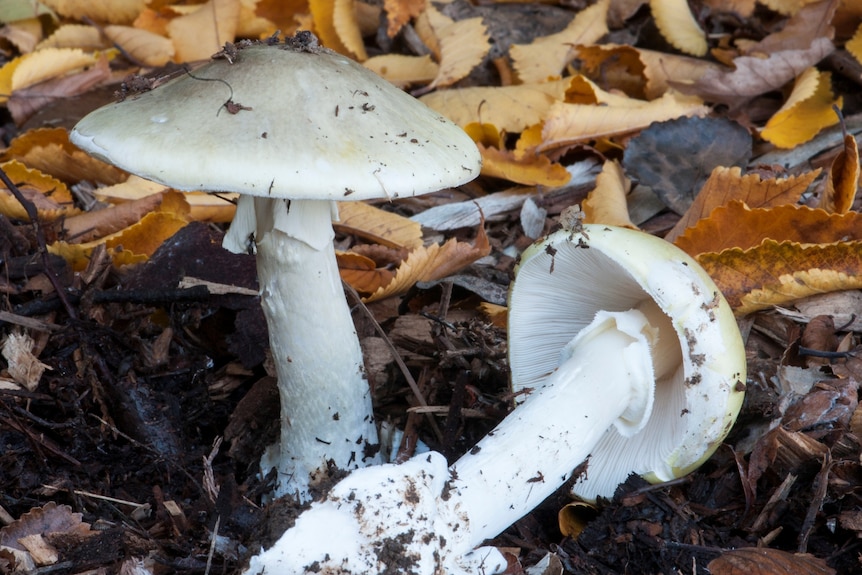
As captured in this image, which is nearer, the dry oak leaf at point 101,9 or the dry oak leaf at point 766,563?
the dry oak leaf at point 766,563

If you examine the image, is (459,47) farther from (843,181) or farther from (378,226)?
(843,181)

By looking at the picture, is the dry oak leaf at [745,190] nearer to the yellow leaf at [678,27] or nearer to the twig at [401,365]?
the twig at [401,365]

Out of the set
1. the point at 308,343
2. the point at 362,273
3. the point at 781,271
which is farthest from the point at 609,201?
the point at 308,343

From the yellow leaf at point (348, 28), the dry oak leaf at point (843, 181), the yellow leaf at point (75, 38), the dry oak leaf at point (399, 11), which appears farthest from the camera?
the yellow leaf at point (75, 38)

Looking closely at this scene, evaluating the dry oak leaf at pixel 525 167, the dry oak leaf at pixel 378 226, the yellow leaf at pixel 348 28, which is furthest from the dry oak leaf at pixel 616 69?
the dry oak leaf at pixel 378 226

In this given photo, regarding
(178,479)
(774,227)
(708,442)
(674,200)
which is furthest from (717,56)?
(178,479)

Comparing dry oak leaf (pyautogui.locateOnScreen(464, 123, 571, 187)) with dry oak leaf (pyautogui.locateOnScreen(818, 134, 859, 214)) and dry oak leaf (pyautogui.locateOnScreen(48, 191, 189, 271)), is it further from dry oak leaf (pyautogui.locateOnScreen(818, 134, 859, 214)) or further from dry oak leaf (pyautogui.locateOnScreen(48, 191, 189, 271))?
dry oak leaf (pyautogui.locateOnScreen(48, 191, 189, 271))

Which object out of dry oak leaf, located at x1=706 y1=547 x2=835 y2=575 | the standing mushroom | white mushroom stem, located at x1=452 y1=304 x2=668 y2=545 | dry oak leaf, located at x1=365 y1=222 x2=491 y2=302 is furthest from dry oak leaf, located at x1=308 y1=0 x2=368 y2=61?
dry oak leaf, located at x1=706 y1=547 x2=835 y2=575

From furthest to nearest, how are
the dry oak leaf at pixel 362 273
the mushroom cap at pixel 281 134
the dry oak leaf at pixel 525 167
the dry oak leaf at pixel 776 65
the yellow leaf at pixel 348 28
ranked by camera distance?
the yellow leaf at pixel 348 28 → the dry oak leaf at pixel 776 65 → the dry oak leaf at pixel 525 167 → the dry oak leaf at pixel 362 273 → the mushroom cap at pixel 281 134
